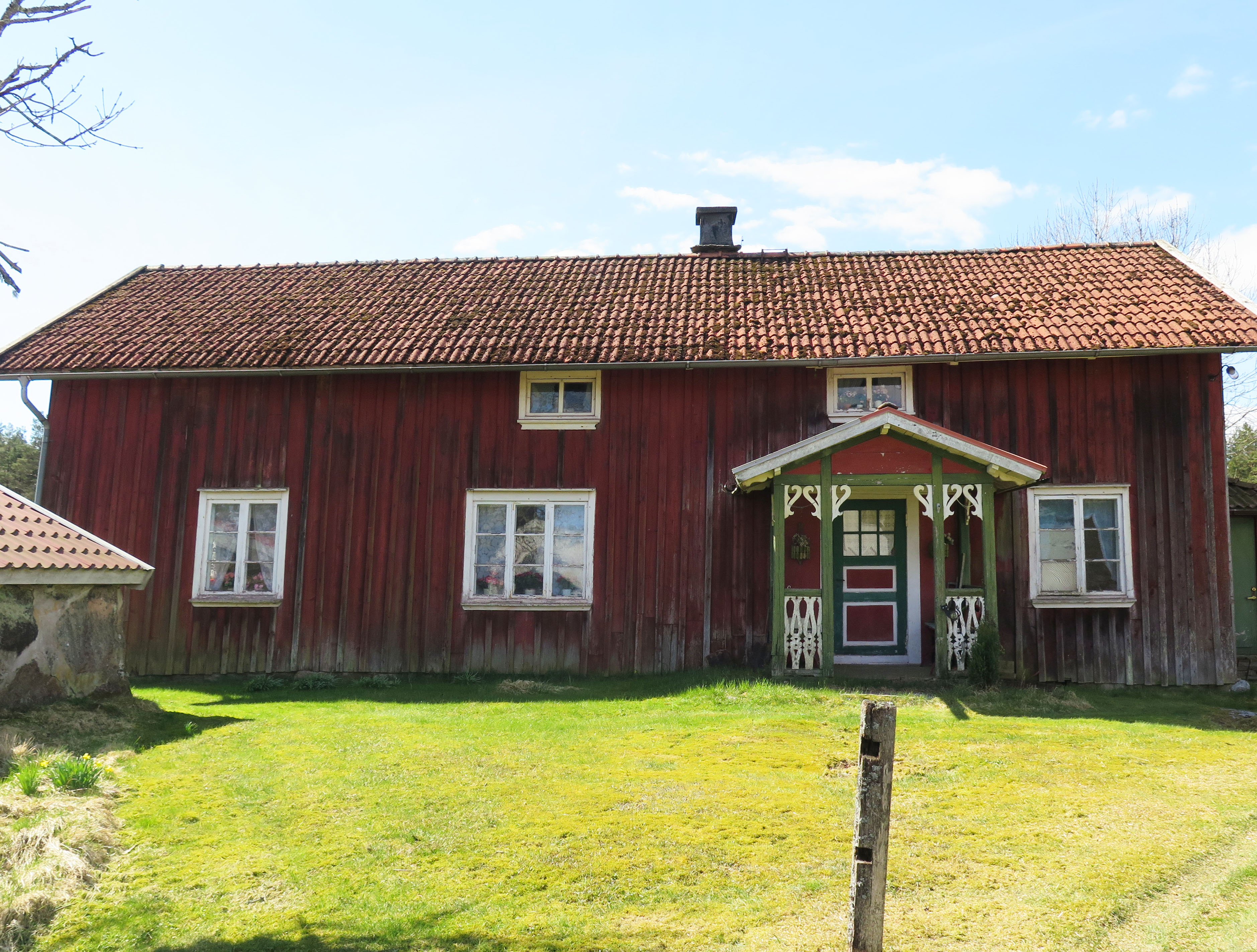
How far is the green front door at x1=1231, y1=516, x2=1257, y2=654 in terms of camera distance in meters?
13.6

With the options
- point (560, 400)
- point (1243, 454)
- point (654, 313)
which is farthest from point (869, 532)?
point (1243, 454)

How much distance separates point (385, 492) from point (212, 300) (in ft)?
16.8

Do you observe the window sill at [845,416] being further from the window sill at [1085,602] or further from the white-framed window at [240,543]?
the white-framed window at [240,543]

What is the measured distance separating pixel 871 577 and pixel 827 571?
1697 millimetres

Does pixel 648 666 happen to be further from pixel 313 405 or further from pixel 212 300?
pixel 212 300

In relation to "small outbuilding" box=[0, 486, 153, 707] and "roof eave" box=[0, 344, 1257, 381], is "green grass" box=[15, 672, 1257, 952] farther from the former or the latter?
"roof eave" box=[0, 344, 1257, 381]

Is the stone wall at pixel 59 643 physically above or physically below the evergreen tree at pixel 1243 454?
below

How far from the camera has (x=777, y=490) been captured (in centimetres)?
1103

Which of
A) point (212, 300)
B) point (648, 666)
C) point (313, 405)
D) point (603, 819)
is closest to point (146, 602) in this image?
point (313, 405)

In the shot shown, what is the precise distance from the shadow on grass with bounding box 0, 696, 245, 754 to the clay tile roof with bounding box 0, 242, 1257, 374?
16.9 ft

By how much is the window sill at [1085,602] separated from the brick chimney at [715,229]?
7.96 metres

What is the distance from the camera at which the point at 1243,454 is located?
27.2 m

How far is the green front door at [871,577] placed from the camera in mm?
12211

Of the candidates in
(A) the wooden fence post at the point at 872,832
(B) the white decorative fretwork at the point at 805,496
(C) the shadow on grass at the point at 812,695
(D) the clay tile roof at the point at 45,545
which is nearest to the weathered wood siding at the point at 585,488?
(C) the shadow on grass at the point at 812,695
